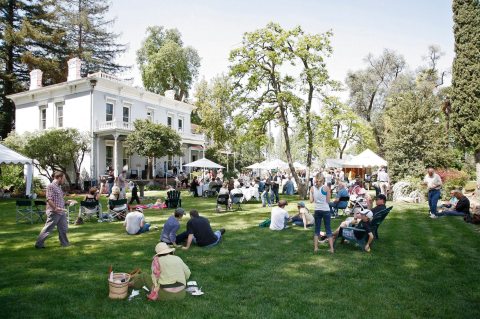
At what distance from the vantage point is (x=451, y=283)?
541 cm

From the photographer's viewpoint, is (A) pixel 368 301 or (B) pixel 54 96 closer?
(A) pixel 368 301

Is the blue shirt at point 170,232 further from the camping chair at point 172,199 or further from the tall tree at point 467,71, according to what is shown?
the tall tree at point 467,71

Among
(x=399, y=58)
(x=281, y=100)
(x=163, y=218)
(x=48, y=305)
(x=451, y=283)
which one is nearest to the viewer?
(x=48, y=305)

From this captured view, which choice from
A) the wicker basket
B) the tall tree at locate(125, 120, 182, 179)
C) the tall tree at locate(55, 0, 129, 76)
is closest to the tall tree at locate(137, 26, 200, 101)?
the tall tree at locate(55, 0, 129, 76)

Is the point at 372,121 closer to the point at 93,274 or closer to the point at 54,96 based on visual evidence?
the point at 54,96

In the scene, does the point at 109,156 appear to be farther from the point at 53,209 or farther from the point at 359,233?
the point at 359,233

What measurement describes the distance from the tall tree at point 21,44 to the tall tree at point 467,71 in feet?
107

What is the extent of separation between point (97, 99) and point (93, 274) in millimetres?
23586

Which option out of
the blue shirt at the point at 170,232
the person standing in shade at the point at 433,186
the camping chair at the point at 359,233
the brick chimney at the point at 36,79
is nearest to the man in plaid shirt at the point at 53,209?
the blue shirt at the point at 170,232

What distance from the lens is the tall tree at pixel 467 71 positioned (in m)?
19.6

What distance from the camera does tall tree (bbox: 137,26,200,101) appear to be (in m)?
41.8

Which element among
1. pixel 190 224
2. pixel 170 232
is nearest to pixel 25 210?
pixel 170 232

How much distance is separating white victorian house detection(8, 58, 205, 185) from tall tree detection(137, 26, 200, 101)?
1069 centimetres

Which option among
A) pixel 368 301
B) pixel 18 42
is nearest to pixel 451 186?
pixel 368 301
